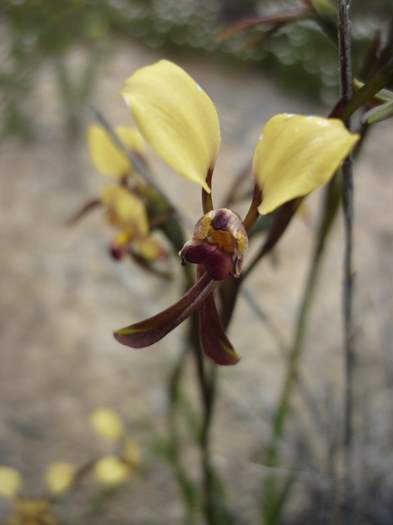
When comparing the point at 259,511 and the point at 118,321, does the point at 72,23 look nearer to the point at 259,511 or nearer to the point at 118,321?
the point at 118,321

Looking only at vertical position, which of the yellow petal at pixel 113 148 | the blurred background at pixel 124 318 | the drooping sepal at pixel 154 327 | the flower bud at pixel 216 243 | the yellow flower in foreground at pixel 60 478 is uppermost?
the flower bud at pixel 216 243

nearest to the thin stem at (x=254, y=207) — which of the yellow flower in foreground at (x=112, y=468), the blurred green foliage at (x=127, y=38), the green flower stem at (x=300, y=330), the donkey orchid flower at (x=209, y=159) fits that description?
the donkey orchid flower at (x=209, y=159)

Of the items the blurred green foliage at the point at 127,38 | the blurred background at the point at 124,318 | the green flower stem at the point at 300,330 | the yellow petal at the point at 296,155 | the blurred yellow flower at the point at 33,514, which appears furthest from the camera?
the blurred green foliage at the point at 127,38

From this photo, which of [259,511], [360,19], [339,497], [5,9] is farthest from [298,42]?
[339,497]

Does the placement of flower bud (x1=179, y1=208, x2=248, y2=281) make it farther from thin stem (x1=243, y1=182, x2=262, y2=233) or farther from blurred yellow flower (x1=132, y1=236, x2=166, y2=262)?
blurred yellow flower (x1=132, y1=236, x2=166, y2=262)

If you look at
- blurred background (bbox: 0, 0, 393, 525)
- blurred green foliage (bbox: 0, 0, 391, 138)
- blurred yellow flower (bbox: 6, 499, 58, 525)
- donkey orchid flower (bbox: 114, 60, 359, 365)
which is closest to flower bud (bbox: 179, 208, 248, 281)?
donkey orchid flower (bbox: 114, 60, 359, 365)

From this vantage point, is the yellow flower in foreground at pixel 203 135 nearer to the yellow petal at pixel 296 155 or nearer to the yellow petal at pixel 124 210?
the yellow petal at pixel 296 155

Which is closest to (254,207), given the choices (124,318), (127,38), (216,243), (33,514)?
(216,243)

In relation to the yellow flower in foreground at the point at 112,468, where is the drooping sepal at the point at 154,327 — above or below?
above
